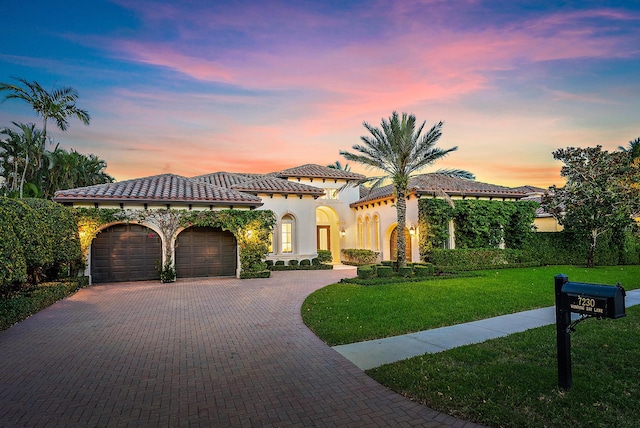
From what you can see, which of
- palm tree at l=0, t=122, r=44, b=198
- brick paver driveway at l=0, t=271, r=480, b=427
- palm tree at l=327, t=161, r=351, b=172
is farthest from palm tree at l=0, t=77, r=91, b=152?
palm tree at l=327, t=161, r=351, b=172

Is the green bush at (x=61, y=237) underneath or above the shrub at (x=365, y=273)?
above

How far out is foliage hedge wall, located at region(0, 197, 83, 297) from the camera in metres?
8.20

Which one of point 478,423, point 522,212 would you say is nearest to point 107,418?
point 478,423

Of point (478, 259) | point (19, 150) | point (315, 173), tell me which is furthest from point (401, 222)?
point (19, 150)

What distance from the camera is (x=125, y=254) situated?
15812 millimetres

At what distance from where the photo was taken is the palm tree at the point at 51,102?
57.7 feet

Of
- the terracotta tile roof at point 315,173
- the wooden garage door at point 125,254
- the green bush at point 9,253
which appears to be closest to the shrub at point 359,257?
the terracotta tile roof at point 315,173

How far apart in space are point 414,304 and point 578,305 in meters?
5.72

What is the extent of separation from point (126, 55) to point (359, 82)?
941cm

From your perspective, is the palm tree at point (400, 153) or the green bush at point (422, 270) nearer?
the green bush at point (422, 270)

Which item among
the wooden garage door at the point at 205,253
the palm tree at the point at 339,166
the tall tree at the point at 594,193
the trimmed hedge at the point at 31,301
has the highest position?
the palm tree at the point at 339,166

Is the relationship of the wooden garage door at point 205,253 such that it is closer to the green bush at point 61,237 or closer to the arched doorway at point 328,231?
the green bush at point 61,237

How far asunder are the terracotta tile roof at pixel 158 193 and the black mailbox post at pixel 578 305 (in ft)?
48.5

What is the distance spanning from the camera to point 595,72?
42.6ft
